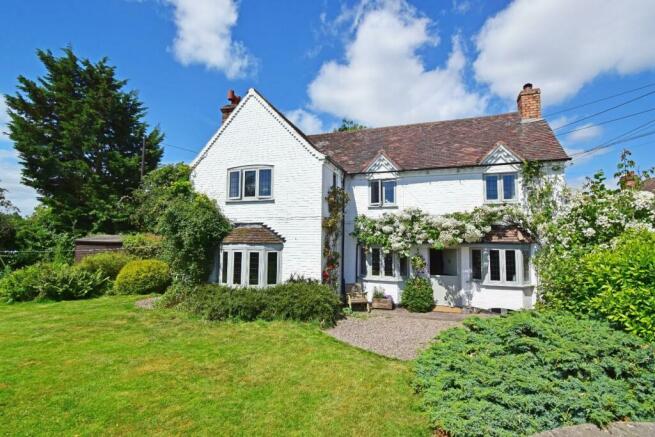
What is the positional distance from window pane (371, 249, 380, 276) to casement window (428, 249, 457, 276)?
10.1 ft

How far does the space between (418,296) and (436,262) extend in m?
3.51

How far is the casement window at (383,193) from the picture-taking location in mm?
17172

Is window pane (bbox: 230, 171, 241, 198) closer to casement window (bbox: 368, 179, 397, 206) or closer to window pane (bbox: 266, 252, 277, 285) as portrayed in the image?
window pane (bbox: 266, 252, 277, 285)

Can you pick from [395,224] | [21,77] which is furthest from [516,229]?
[21,77]

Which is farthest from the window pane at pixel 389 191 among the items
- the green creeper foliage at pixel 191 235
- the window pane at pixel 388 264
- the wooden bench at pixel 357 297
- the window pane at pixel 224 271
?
the window pane at pixel 224 271

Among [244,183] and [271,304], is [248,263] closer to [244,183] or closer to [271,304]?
[271,304]

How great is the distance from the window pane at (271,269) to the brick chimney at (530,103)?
15.9m

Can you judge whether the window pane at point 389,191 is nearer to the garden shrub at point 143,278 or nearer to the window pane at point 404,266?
the window pane at point 404,266

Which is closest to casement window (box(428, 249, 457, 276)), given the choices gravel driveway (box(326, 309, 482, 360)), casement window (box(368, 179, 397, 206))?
gravel driveway (box(326, 309, 482, 360))

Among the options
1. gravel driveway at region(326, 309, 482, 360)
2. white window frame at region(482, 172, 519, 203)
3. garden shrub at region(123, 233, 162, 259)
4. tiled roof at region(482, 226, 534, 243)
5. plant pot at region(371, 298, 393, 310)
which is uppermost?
white window frame at region(482, 172, 519, 203)

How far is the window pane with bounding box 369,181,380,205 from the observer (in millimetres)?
17328

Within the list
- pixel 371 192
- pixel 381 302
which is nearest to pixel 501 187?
pixel 371 192

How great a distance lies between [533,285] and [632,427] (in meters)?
11.1

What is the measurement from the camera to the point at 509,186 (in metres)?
15.4
